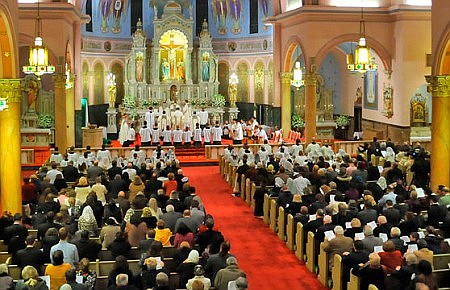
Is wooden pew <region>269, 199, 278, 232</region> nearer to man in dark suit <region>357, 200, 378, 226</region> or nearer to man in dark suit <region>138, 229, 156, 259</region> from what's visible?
man in dark suit <region>357, 200, 378, 226</region>

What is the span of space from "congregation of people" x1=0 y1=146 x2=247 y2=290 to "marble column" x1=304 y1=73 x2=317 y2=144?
12301 mm

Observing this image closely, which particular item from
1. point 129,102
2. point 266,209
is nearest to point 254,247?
point 266,209

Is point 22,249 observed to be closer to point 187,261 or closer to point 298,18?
point 187,261

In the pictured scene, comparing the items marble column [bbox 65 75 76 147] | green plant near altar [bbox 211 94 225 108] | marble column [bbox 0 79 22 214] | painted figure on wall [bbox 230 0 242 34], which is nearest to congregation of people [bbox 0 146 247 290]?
marble column [bbox 0 79 22 214]

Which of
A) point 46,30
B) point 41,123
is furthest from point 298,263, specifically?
point 41,123

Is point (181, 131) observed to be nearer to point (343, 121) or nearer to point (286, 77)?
point (286, 77)

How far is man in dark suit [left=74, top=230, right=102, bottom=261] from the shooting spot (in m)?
11.8

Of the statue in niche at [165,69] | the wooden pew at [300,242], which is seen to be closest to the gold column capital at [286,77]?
the statue in niche at [165,69]

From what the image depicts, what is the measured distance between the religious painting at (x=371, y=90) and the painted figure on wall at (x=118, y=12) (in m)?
17.0

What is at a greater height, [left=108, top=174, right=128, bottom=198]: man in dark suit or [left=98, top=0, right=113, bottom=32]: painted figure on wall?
[left=98, top=0, right=113, bottom=32]: painted figure on wall

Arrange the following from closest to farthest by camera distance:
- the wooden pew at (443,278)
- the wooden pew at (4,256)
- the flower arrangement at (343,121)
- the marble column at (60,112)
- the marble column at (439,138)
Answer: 1. the wooden pew at (443,278)
2. the wooden pew at (4,256)
3. the marble column at (439,138)
4. the marble column at (60,112)
5. the flower arrangement at (343,121)

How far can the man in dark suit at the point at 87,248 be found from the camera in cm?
1180

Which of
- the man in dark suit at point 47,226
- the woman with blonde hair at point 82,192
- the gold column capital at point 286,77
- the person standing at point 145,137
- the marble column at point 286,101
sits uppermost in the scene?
the gold column capital at point 286,77

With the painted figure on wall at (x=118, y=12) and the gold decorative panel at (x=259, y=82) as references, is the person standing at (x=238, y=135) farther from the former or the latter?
the painted figure on wall at (x=118, y=12)
